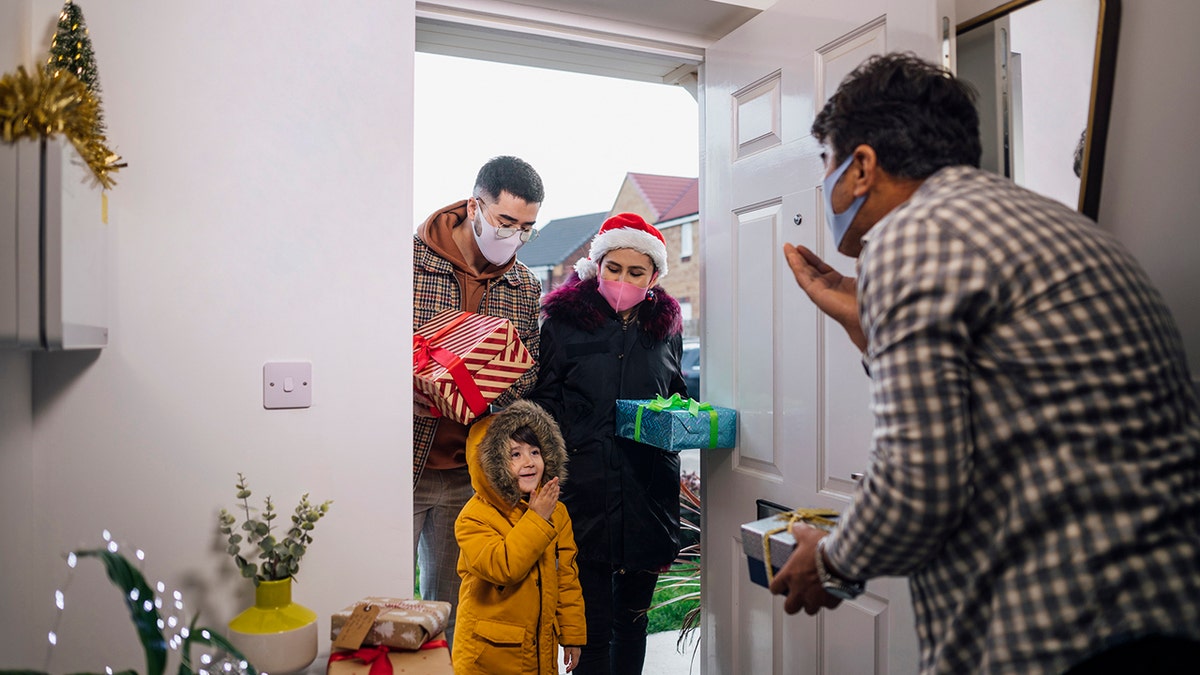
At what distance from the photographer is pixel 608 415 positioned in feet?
7.55

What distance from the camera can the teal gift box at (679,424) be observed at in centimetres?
204

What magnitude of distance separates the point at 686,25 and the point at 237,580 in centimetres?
182

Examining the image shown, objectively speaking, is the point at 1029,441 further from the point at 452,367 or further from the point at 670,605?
the point at 670,605

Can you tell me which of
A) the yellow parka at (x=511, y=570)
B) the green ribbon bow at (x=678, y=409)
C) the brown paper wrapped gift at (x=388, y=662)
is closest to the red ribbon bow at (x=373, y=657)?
the brown paper wrapped gift at (x=388, y=662)

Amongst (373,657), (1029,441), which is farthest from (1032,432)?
(373,657)

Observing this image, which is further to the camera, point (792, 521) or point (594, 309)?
point (594, 309)

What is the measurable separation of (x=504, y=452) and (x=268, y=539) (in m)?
0.58

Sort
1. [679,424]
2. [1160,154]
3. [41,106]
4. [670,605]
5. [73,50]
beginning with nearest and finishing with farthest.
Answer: [41,106] < [1160,154] < [73,50] < [679,424] < [670,605]

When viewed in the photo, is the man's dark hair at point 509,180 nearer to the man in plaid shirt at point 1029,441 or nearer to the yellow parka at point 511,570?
the yellow parka at point 511,570

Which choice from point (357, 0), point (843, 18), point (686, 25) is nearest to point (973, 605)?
point (843, 18)

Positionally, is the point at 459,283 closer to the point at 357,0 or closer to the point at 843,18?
the point at 357,0

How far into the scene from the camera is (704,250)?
7.54 feet

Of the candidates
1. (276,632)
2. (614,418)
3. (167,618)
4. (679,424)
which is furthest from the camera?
(614,418)

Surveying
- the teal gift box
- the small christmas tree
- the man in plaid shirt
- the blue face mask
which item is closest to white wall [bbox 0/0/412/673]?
the small christmas tree
